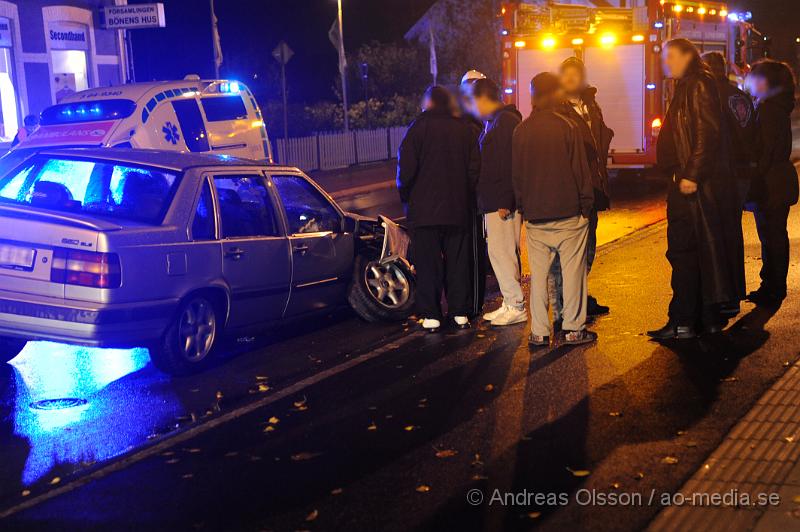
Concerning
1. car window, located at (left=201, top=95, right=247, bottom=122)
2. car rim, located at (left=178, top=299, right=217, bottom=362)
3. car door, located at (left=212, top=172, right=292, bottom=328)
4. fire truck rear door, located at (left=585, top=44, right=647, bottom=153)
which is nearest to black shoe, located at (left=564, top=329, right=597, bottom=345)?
car door, located at (left=212, top=172, right=292, bottom=328)

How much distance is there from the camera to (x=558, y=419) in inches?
238

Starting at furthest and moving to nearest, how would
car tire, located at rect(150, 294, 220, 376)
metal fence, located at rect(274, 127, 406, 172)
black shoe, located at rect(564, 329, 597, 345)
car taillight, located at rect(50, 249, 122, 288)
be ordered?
metal fence, located at rect(274, 127, 406, 172) → black shoe, located at rect(564, 329, 597, 345) → car tire, located at rect(150, 294, 220, 376) → car taillight, located at rect(50, 249, 122, 288)

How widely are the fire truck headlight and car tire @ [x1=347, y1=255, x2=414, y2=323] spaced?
1073 cm

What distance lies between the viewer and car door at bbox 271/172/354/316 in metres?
8.20

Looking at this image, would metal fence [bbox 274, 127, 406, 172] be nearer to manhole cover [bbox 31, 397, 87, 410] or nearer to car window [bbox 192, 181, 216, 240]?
car window [bbox 192, 181, 216, 240]

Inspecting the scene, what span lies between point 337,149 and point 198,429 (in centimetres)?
2526

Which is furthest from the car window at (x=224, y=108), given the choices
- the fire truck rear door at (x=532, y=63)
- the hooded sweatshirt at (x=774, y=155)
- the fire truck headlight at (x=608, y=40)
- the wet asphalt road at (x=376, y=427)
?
the hooded sweatshirt at (x=774, y=155)

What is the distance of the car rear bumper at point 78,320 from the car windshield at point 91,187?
2.29ft

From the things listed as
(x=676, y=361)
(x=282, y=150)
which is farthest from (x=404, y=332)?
(x=282, y=150)

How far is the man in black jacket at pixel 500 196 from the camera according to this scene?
8.11 meters

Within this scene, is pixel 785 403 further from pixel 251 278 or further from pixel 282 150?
pixel 282 150

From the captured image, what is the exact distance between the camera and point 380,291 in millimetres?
8938

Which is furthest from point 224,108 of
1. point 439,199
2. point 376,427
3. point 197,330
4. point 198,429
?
point 376,427

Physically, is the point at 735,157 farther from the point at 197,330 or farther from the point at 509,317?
the point at 197,330
